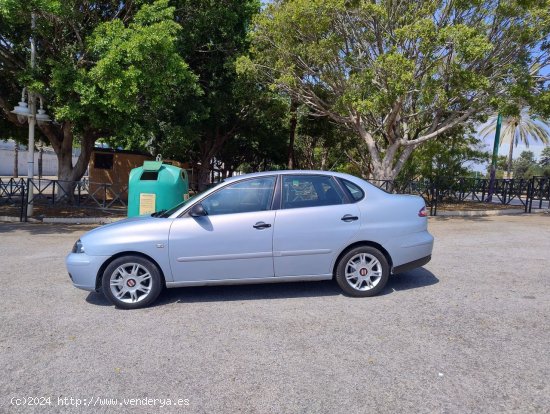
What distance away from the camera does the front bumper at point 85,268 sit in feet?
16.9

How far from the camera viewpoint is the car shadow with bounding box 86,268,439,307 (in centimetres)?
554

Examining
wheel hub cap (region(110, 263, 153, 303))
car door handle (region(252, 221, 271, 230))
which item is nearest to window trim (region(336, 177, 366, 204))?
car door handle (region(252, 221, 271, 230))

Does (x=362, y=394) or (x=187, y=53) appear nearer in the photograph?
(x=362, y=394)

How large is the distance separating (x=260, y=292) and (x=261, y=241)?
0.89 metres

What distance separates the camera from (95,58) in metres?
12.4

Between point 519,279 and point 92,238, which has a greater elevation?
point 92,238

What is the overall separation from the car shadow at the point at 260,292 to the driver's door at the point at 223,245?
41 cm

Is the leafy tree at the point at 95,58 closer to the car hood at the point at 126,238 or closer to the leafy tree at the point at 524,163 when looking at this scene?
the car hood at the point at 126,238

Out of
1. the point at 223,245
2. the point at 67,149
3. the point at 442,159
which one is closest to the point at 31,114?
the point at 67,149

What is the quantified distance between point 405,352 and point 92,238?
12.2 ft

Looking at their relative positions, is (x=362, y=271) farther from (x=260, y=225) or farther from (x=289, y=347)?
(x=289, y=347)

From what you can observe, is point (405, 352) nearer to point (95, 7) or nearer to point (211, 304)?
point (211, 304)

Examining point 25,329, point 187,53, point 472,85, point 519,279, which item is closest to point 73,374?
point 25,329

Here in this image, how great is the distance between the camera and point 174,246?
5156 mm
